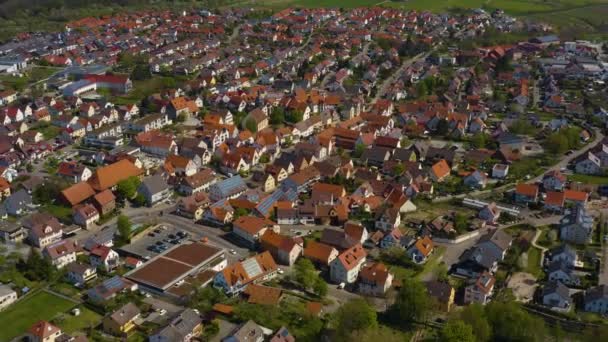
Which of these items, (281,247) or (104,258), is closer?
(104,258)

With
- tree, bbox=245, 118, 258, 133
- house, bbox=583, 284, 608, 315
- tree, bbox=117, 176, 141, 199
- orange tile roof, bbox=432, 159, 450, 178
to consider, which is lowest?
house, bbox=583, 284, 608, 315

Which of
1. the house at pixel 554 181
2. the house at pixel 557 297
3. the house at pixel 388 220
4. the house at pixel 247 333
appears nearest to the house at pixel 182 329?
the house at pixel 247 333

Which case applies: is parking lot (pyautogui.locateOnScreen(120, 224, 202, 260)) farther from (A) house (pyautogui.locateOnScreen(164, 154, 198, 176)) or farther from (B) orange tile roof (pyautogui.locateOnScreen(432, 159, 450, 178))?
(B) orange tile roof (pyautogui.locateOnScreen(432, 159, 450, 178))

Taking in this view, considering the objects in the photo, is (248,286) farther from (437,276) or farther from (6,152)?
(6,152)

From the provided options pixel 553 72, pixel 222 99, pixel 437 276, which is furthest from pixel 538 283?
pixel 553 72

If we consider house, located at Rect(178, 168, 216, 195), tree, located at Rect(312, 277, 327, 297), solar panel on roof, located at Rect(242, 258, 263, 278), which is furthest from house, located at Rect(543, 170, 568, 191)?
house, located at Rect(178, 168, 216, 195)

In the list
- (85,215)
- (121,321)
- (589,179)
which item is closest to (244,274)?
(121,321)

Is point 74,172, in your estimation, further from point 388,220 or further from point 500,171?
point 500,171
